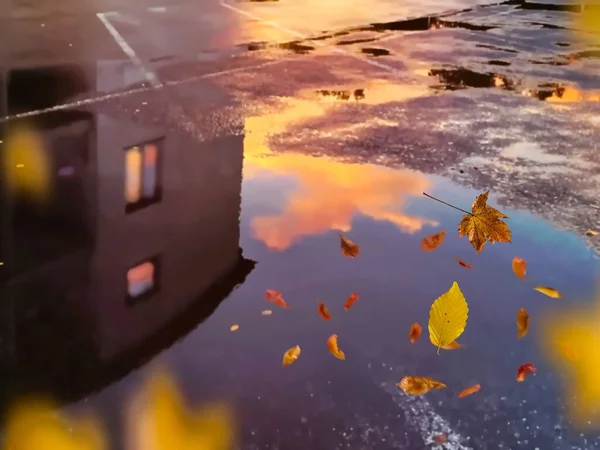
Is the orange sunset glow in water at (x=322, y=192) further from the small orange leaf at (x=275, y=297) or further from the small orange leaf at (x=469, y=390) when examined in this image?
the small orange leaf at (x=469, y=390)

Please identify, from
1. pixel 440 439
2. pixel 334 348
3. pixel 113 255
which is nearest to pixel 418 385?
pixel 440 439

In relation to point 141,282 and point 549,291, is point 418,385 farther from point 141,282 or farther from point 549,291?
point 141,282

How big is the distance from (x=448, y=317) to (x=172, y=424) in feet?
5.24

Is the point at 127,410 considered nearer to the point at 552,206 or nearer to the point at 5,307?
the point at 5,307

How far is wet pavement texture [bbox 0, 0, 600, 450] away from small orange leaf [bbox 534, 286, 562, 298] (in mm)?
65

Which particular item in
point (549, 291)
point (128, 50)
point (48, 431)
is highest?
point (128, 50)

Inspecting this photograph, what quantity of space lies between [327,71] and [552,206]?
4.25m

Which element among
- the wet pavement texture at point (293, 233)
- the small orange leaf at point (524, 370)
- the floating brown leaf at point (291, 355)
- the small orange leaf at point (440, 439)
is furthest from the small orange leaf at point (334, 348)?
the small orange leaf at point (524, 370)

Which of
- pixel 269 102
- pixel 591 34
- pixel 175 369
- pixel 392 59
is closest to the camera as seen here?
pixel 175 369

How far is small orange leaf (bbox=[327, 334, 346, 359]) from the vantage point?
10.7 feet

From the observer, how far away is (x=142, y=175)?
17.1 ft

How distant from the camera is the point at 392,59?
372 inches

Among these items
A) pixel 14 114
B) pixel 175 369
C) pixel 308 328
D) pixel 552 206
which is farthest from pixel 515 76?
pixel 175 369

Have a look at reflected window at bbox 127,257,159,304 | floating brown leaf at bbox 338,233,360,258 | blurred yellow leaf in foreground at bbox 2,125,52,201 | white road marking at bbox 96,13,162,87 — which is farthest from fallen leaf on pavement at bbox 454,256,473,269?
white road marking at bbox 96,13,162,87
